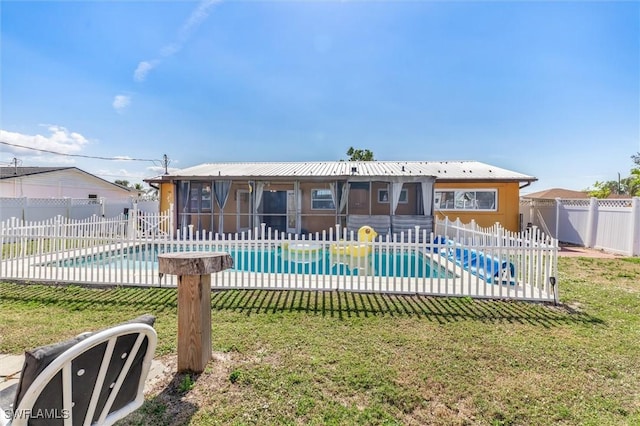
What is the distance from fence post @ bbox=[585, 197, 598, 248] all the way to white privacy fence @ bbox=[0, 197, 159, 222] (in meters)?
19.4

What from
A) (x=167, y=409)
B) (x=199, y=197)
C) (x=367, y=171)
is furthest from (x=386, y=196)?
(x=167, y=409)

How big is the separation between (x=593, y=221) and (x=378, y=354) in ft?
45.7

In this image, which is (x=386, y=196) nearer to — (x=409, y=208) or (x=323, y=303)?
(x=409, y=208)

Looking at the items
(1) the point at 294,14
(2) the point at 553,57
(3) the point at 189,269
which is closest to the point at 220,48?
(1) the point at 294,14

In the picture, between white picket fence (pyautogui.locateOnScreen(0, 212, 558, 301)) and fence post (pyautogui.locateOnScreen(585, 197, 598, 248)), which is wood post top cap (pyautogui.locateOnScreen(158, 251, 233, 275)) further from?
fence post (pyautogui.locateOnScreen(585, 197, 598, 248))

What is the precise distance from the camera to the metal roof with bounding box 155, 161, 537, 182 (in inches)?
513

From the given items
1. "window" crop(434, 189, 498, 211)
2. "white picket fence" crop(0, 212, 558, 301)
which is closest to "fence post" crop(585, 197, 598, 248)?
"window" crop(434, 189, 498, 211)

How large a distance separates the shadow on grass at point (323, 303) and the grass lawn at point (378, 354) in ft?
0.11

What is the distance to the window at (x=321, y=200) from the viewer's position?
49.6ft

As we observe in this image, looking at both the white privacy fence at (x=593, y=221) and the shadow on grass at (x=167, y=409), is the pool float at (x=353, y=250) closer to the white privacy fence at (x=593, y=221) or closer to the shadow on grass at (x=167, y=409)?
the shadow on grass at (x=167, y=409)

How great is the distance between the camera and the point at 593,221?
12.1 meters

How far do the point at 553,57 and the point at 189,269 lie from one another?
13685mm

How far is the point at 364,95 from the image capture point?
1489 centimetres

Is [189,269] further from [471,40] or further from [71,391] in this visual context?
[471,40]
